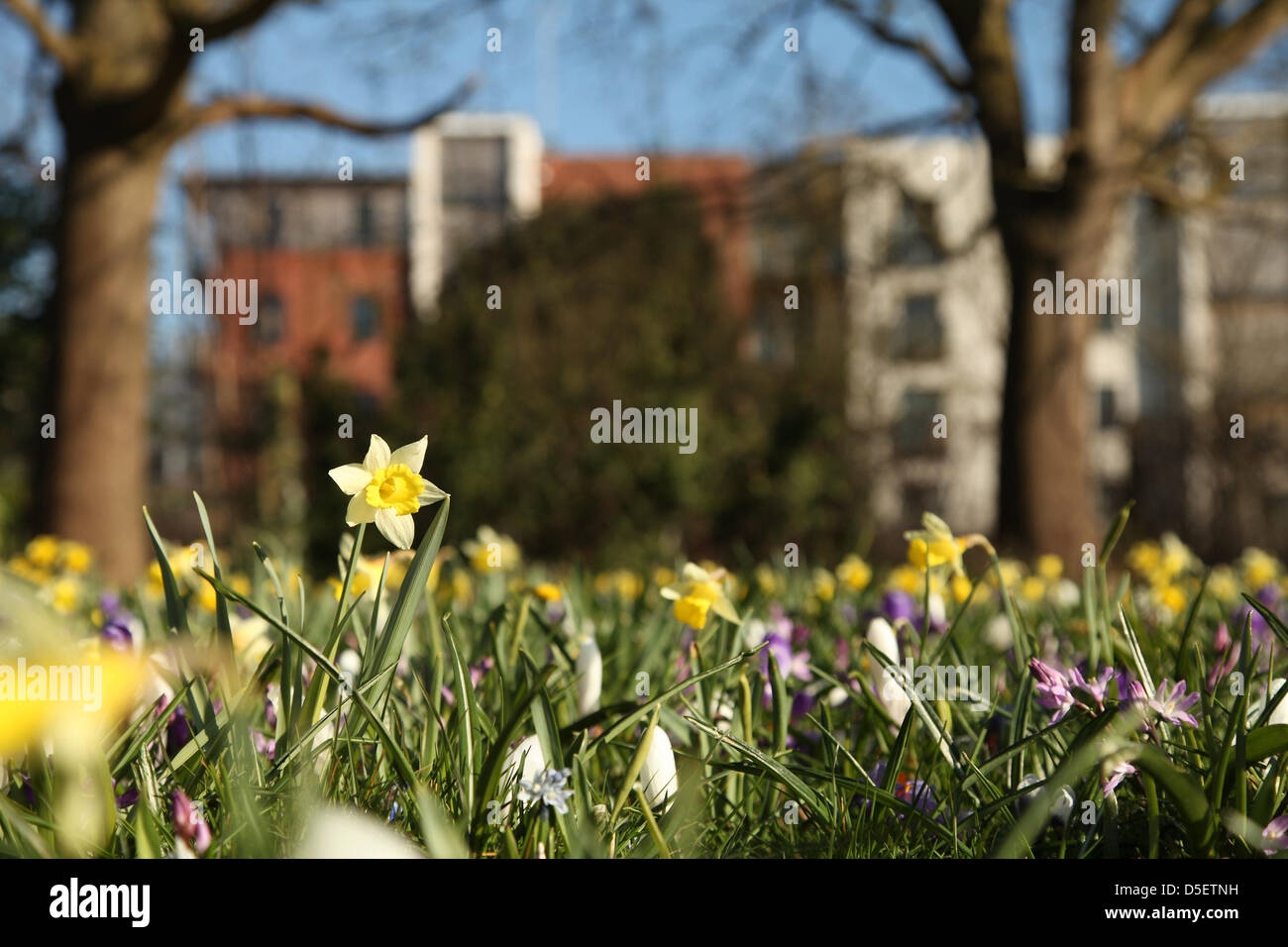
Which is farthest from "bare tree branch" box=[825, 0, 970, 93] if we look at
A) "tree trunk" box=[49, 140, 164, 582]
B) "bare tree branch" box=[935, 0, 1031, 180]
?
"tree trunk" box=[49, 140, 164, 582]

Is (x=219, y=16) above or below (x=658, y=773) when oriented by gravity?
above

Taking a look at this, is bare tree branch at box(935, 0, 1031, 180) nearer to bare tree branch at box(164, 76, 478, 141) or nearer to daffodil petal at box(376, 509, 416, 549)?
bare tree branch at box(164, 76, 478, 141)

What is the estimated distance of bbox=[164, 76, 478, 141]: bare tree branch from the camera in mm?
6812

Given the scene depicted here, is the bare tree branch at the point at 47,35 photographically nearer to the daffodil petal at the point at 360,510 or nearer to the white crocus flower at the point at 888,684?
the daffodil petal at the point at 360,510

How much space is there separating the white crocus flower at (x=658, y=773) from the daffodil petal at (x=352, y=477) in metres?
0.44

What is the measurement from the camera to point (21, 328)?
11180 mm

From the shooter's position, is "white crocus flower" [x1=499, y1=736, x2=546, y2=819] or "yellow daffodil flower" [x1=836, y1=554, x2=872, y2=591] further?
"yellow daffodil flower" [x1=836, y1=554, x2=872, y2=591]

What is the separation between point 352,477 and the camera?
1268mm

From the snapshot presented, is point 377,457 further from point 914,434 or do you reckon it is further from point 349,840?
point 914,434

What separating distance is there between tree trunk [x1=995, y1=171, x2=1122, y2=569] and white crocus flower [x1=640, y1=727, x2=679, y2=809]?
6.70 meters

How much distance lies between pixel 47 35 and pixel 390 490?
6517 mm

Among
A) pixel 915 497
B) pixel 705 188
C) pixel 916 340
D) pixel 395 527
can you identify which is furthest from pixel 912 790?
pixel 916 340

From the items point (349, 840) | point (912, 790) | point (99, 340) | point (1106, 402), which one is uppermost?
point (1106, 402)
